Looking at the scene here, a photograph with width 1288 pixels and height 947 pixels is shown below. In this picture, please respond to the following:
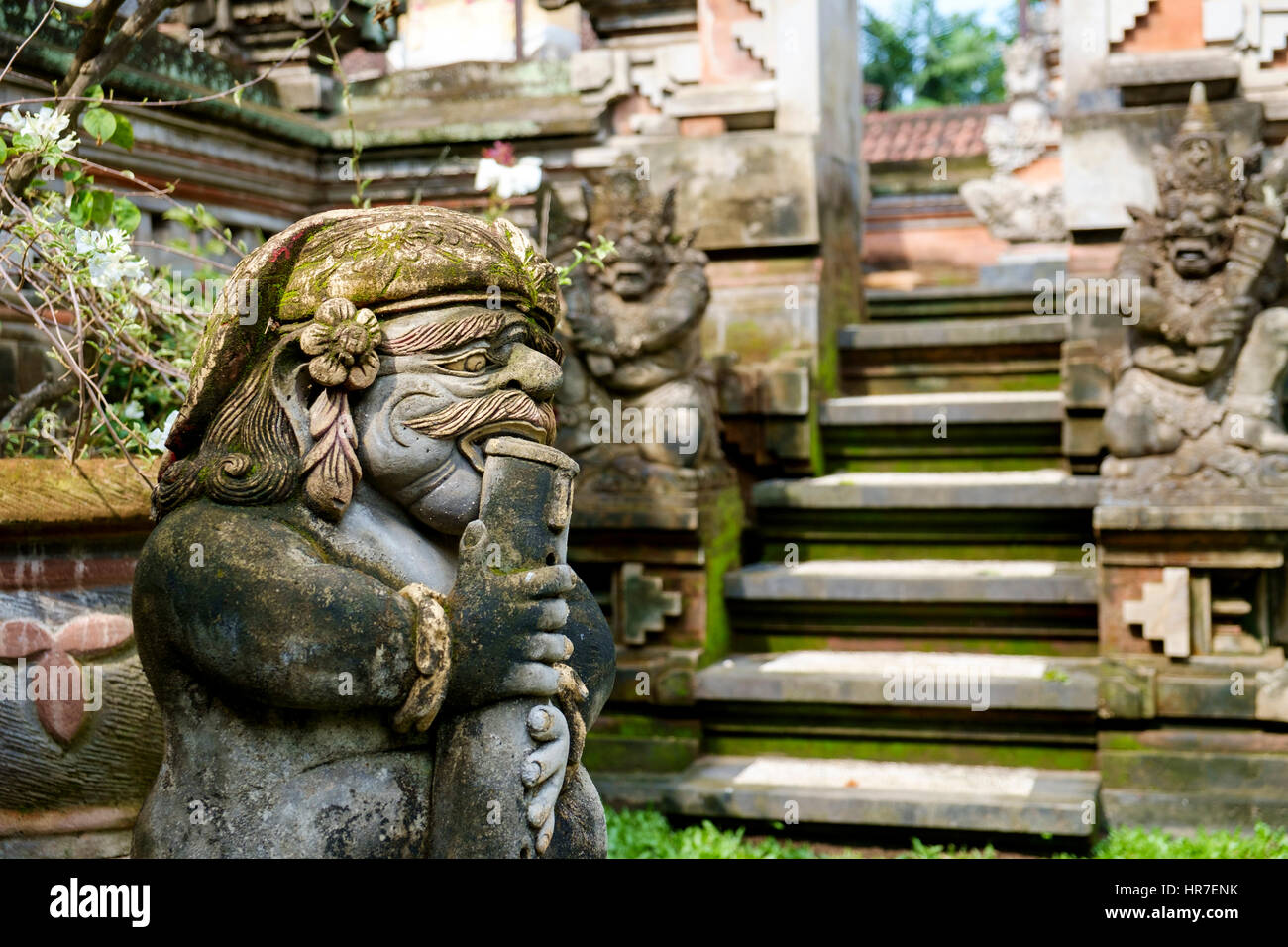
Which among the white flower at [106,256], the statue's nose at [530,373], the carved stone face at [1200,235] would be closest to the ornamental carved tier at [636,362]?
the carved stone face at [1200,235]

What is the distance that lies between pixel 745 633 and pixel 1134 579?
5.07 ft

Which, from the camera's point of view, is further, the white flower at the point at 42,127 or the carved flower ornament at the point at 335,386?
the white flower at the point at 42,127

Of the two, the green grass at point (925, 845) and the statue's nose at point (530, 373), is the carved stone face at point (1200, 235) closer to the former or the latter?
the green grass at point (925, 845)

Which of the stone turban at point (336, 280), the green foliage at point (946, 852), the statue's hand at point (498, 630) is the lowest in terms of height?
the green foliage at point (946, 852)

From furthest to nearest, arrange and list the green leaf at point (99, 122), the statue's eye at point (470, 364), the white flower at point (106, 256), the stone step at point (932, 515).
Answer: the stone step at point (932, 515)
the green leaf at point (99, 122)
the white flower at point (106, 256)
the statue's eye at point (470, 364)

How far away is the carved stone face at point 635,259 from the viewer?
5602 mm

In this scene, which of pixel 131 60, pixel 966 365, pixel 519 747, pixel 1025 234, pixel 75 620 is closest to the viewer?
pixel 519 747

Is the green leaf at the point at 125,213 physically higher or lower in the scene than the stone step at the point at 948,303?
lower

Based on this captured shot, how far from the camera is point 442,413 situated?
2412 millimetres

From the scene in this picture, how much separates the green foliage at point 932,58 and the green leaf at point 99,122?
2253cm

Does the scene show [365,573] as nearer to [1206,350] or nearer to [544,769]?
[544,769]
